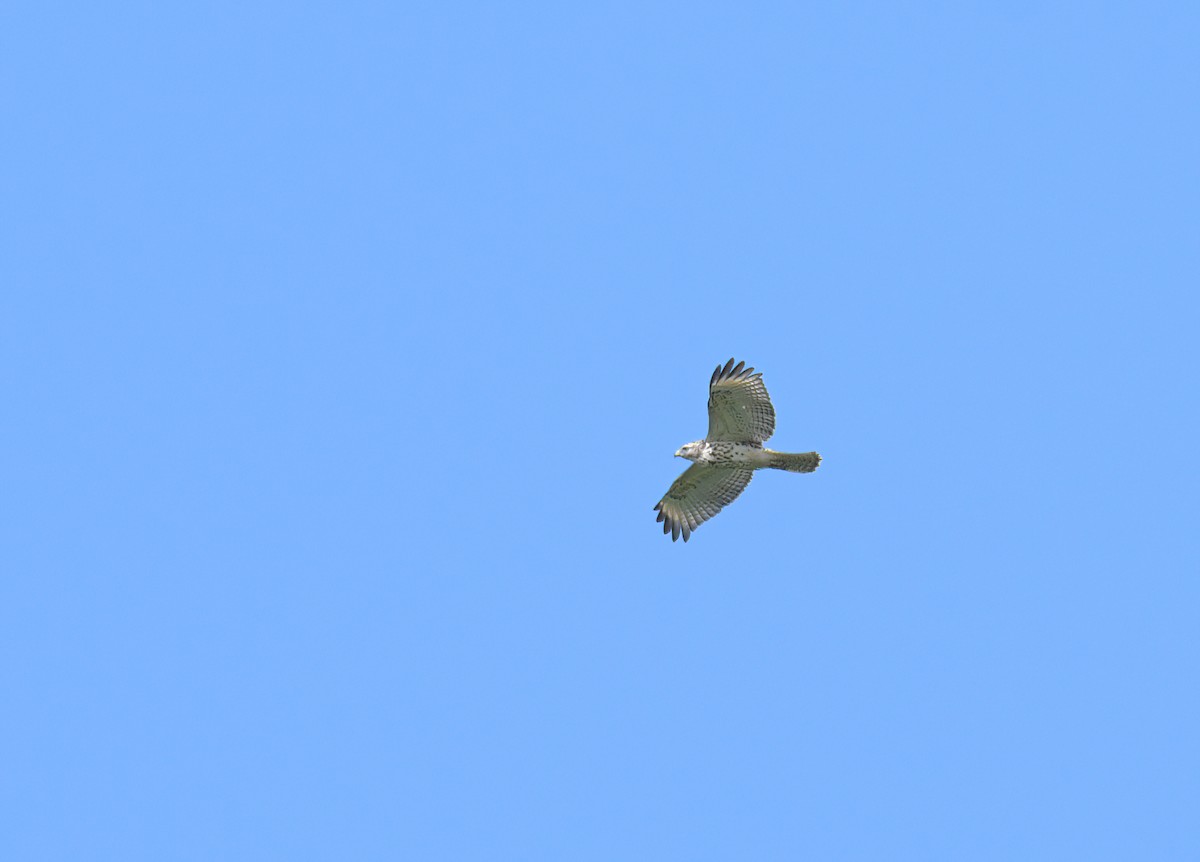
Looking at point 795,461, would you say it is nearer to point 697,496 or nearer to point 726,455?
point 726,455

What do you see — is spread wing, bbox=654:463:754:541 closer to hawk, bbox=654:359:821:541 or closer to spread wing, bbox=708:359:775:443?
hawk, bbox=654:359:821:541

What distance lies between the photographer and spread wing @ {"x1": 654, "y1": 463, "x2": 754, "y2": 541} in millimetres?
22062

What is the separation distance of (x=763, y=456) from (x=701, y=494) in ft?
5.13

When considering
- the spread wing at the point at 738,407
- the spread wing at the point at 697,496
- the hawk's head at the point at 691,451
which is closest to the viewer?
the spread wing at the point at 738,407

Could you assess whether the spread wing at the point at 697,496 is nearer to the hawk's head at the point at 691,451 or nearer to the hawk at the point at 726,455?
the hawk at the point at 726,455

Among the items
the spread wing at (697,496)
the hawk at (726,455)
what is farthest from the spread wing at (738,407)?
the spread wing at (697,496)

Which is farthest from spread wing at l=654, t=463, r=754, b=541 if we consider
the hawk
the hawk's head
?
the hawk's head

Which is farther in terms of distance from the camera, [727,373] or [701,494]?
[701,494]

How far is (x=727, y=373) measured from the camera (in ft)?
68.1

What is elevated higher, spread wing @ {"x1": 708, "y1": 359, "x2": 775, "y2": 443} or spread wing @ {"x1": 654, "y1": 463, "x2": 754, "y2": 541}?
spread wing @ {"x1": 708, "y1": 359, "x2": 775, "y2": 443}

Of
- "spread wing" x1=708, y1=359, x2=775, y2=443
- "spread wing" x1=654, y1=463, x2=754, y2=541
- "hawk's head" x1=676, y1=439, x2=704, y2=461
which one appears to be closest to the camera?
"spread wing" x1=708, y1=359, x2=775, y2=443

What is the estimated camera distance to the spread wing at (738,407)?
2073 centimetres

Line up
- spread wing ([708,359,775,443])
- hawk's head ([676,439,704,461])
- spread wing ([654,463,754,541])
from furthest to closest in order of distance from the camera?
spread wing ([654,463,754,541]) → hawk's head ([676,439,704,461]) → spread wing ([708,359,775,443])

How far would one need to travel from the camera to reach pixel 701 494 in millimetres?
22375
